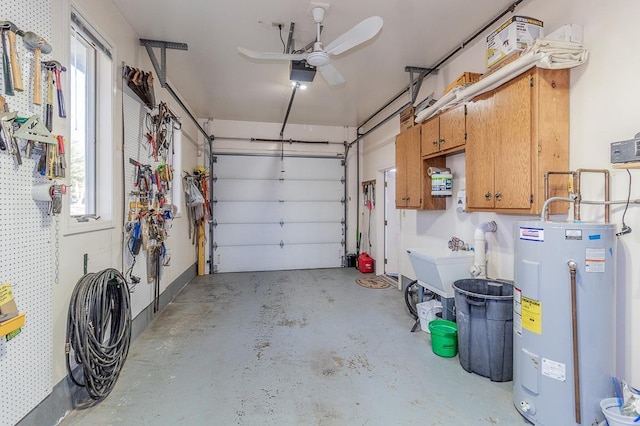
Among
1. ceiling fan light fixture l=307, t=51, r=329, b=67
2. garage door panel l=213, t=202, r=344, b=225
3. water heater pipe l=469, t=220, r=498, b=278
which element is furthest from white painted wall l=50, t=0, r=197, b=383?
water heater pipe l=469, t=220, r=498, b=278

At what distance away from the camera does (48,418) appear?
1823 millimetres

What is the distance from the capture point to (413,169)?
12.7 feet

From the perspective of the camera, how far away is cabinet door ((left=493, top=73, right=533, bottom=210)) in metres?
2.22

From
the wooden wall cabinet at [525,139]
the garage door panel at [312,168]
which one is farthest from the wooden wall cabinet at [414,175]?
the garage door panel at [312,168]

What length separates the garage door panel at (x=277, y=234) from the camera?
6402 millimetres

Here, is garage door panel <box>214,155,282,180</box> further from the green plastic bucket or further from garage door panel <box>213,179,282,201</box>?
the green plastic bucket

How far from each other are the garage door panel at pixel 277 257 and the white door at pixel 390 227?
1222 mm

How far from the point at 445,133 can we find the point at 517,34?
108 centimetres

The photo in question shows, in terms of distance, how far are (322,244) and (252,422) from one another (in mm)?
4936

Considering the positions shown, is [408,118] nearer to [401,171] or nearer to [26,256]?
[401,171]

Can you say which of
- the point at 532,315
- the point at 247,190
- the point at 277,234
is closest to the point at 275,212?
the point at 277,234

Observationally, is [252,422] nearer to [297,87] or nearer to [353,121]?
[297,87]

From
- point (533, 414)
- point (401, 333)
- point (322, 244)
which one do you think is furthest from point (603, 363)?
point (322, 244)

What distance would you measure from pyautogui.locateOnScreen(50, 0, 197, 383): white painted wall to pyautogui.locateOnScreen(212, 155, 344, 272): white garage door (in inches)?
89.2
